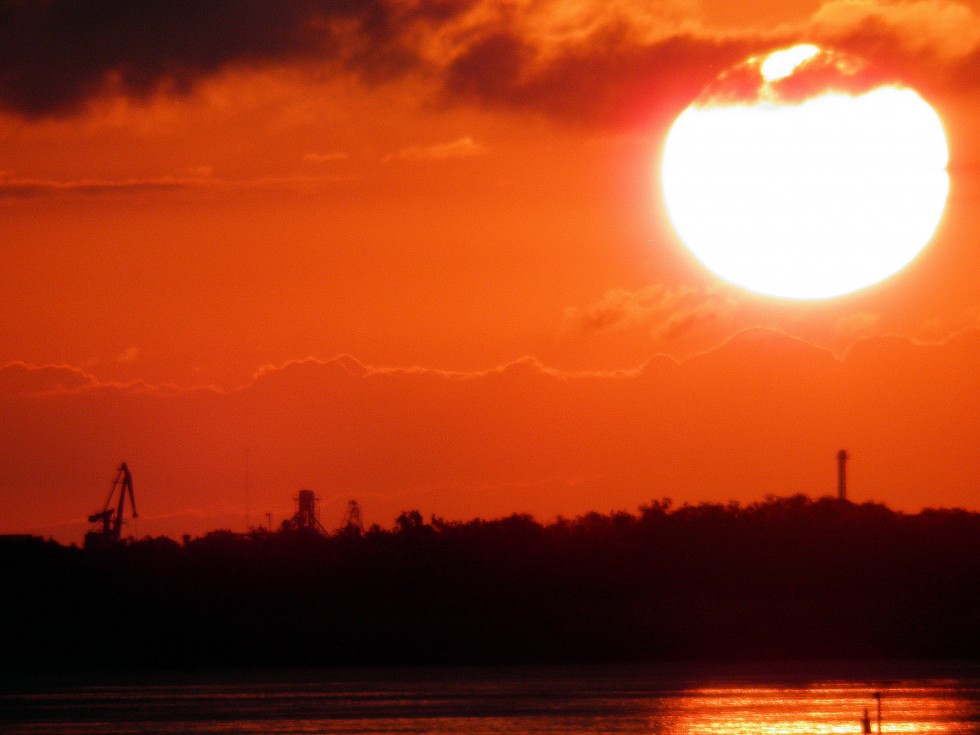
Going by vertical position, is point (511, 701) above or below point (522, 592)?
below

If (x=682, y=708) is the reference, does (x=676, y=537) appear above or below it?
above

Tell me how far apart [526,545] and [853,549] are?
14.5 meters

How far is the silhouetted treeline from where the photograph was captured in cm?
6028

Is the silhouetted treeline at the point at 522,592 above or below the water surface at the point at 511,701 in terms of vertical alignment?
above

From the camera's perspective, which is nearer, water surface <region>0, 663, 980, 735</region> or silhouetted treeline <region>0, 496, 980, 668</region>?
water surface <region>0, 663, 980, 735</region>

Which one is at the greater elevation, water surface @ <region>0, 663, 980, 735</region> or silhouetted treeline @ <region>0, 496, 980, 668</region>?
silhouetted treeline @ <region>0, 496, 980, 668</region>

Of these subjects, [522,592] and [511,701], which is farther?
[522,592]

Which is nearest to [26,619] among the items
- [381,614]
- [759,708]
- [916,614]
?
[381,614]

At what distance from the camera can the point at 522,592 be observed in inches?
2913

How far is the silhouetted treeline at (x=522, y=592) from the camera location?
6028 centimetres

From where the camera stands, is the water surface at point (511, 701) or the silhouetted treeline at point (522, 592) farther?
the silhouetted treeline at point (522, 592)

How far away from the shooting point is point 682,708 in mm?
37438

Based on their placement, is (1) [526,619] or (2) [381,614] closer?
(1) [526,619]

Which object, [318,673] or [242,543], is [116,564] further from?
[318,673]
